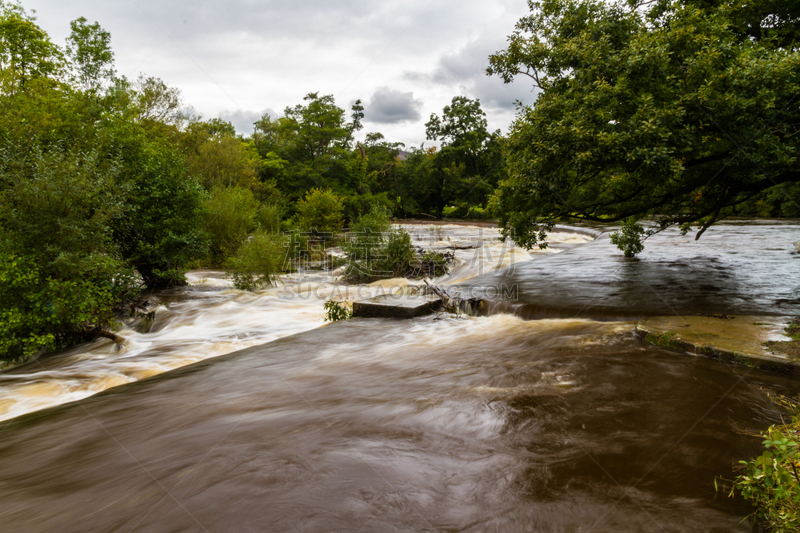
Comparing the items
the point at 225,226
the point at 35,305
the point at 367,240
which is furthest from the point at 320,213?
the point at 35,305

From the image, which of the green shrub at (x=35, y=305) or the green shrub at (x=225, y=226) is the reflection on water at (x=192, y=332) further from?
the green shrub at (x=225, y=226)

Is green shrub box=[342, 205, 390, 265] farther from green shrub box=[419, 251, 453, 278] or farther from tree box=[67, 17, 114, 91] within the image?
A: tree box=[67, 17, 114, 91]

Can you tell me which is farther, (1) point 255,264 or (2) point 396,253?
(2) point 396,253

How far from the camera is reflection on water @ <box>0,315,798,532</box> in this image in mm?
3100

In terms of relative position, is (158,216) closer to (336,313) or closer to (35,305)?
(35,305)

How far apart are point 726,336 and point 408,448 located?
17.5 feet

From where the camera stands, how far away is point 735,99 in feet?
22.8

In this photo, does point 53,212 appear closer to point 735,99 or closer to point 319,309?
point 319,309

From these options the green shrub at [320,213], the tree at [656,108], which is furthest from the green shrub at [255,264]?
the green shrub at [320,213]

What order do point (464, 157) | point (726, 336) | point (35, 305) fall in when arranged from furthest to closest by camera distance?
point (464, 157)
point (35, 305)
point (726, 336)

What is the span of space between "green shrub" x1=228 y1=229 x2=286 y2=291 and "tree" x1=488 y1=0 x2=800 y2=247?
861 centimetres

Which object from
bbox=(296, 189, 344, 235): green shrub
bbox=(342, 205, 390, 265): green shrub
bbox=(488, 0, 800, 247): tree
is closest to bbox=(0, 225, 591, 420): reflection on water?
bbox=(342, 205, 390, 265): green shrub

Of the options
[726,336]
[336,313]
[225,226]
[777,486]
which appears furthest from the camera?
[225,226]

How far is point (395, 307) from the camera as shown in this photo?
10.2 metres
